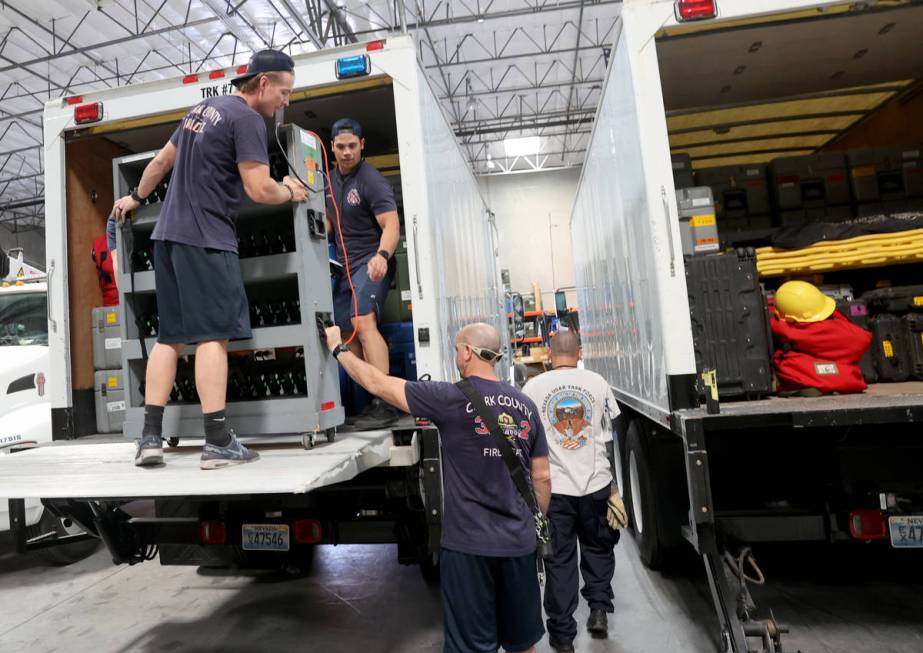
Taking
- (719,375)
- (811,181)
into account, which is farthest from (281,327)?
(811,181)

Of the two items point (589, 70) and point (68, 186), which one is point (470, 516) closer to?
point (68, 186)

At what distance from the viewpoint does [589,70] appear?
15336 millimetres

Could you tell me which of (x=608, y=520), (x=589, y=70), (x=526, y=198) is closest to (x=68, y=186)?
(x=608, y=520)

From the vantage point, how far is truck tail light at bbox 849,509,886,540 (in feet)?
9.14

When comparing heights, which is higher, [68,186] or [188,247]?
[68,186]

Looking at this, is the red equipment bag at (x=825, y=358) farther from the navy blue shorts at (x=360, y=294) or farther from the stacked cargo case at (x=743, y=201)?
the navy blue shorts at (x=360, y=294)

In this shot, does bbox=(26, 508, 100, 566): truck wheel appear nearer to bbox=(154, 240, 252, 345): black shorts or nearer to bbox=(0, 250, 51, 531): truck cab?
bbox=(0, 250, 51, 531): truck cab

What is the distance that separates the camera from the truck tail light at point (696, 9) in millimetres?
2867

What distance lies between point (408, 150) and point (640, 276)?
4.97ft

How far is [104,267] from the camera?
12.1ft

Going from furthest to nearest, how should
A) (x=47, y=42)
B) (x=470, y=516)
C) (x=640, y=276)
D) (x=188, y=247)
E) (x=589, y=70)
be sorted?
(x=589, y=70), (x=47, y=42), (x=640, y=276), (x=188, y=247), (x=470, y=516)

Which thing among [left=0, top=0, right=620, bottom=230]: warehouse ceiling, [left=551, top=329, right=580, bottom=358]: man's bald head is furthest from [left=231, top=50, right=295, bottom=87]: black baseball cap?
[left=0, top=0, right=620, bottom=230]: warehouse ceiling

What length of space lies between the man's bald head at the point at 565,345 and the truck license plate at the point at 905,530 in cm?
173

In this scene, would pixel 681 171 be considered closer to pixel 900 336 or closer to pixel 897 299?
pixel 897 299
